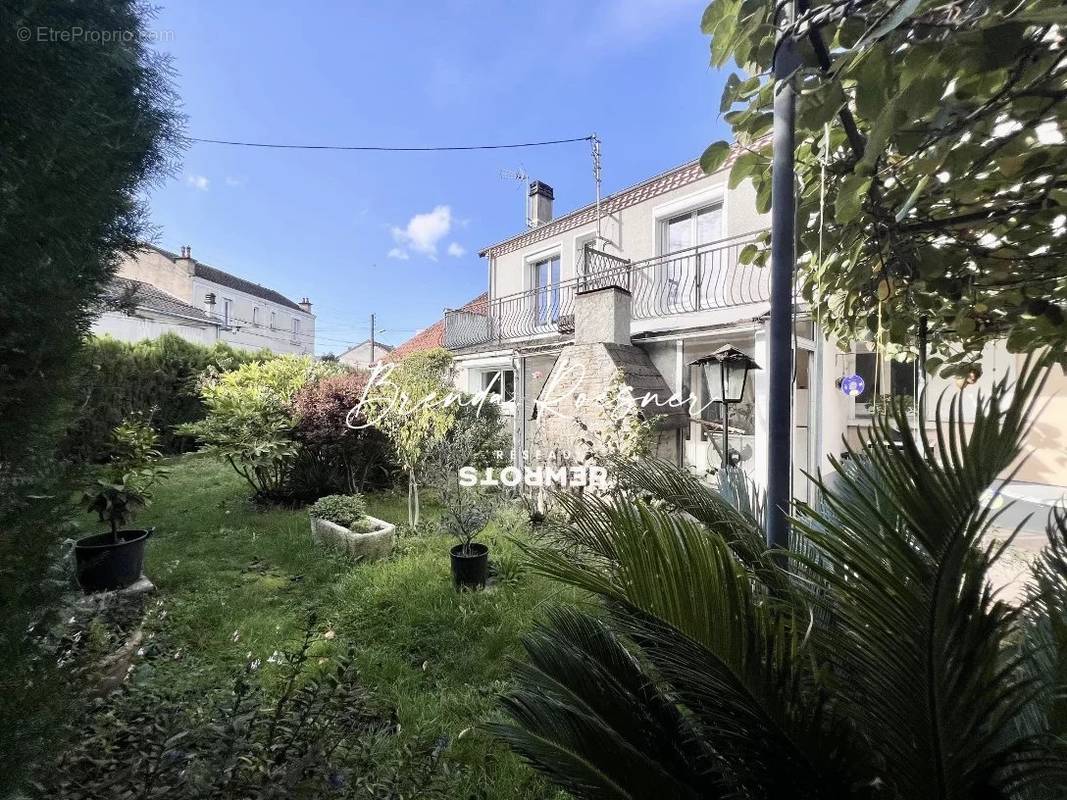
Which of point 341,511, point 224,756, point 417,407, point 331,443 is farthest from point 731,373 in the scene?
point 331,443

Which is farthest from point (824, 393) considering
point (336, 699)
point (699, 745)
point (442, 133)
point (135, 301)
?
point (442, 133)

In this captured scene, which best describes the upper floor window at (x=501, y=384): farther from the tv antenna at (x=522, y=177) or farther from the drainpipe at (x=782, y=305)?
the drainpipe at (x=782, y=305)

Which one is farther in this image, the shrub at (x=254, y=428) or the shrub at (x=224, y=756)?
the shrub at (x=254, y=428)

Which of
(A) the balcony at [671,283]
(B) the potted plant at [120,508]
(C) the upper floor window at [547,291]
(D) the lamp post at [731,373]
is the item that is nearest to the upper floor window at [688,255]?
(A) the balcony at [671,283]

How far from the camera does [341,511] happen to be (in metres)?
6.05

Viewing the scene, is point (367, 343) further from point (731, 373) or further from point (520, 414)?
point (731, 373)

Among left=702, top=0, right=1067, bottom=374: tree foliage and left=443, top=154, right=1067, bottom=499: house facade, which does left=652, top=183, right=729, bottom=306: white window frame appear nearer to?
left=443, top=154, right=1067, bottom=499: house facade

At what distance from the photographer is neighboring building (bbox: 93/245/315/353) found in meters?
17.9

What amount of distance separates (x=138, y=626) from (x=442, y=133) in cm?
1130

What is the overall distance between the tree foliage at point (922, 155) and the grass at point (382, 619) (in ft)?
7.07

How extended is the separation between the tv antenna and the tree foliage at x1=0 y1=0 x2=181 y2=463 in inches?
544

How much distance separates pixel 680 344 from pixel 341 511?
19.0 feet

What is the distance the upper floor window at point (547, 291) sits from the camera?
38.3 ft

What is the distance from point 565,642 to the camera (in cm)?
167
